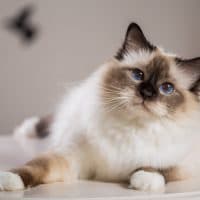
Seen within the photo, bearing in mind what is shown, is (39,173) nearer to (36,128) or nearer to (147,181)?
(147,181)

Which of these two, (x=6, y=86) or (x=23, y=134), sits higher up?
(x=6, y=86)

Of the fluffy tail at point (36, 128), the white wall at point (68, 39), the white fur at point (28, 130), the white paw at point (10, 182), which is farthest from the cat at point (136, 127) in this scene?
the white wall at point (68, 39)

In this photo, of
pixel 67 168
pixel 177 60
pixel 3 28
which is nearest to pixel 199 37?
pixel 3 28

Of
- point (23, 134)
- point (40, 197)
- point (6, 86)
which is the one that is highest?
point (6, 86)

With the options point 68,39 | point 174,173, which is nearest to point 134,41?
point 174,173

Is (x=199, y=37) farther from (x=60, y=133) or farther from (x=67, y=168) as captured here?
(x=67, y=168)

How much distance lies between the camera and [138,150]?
134cm

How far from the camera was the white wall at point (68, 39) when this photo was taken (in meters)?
3.28

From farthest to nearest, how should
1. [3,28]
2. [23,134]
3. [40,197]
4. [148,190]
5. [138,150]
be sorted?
[3,28], [23,134], [138,150], [148,190], [40,197]

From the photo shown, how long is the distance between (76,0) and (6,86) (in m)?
0.86

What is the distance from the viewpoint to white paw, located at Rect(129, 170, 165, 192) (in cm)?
123

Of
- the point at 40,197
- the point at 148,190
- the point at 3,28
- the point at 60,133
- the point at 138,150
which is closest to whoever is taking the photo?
the point at 40,197

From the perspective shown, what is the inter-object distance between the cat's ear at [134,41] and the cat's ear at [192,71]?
132mm

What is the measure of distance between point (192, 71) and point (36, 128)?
134cm
